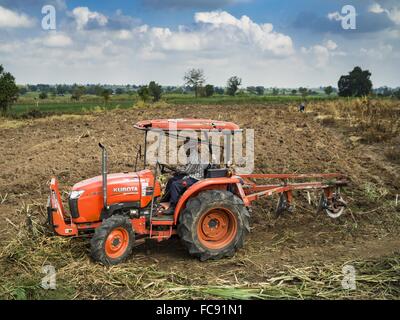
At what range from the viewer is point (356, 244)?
24.3ft

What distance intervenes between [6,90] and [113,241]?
27.7 m

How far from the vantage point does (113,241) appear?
626cm

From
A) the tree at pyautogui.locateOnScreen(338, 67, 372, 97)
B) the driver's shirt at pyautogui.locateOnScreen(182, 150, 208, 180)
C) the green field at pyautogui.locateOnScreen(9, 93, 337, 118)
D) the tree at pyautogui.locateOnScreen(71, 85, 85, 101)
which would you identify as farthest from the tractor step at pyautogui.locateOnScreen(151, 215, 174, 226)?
the tree at pyautogui.locateOnScreen(71, 85, 85, 101)

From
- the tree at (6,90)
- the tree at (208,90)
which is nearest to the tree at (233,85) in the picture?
the tree at (208,90)

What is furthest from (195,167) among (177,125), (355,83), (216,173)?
(355,83)

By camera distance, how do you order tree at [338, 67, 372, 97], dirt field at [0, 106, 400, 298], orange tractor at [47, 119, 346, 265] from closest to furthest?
dirt field at [0, 106, 400, 298]
orange tractor at [47, 119, 346, 265]
tree at [338, 67, 372, 97]

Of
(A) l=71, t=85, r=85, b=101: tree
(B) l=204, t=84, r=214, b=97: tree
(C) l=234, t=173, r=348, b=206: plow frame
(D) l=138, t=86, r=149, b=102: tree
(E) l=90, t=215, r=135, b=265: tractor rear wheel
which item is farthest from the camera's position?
(B) l=204, t=84, r=214, b=97: tree

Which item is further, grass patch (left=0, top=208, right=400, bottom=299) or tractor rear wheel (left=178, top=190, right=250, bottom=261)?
tractor rear wheel (left=178, top=190, right=250, bottom=261)

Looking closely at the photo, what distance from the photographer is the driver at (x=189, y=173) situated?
267 inches

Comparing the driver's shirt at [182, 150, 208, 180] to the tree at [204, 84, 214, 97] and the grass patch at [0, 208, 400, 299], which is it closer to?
the grass patch at [0, 208, 400, 299]

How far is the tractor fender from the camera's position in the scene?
6478mm

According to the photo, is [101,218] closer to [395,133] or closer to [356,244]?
[356,244]

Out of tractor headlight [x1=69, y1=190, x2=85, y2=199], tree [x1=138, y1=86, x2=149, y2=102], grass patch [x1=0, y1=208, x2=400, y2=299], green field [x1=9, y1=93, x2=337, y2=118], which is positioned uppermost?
tree [x1=138, y1=86, x2=149, y2=102]

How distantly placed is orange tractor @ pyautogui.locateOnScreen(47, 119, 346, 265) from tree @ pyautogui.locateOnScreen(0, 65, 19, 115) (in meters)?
26.6
